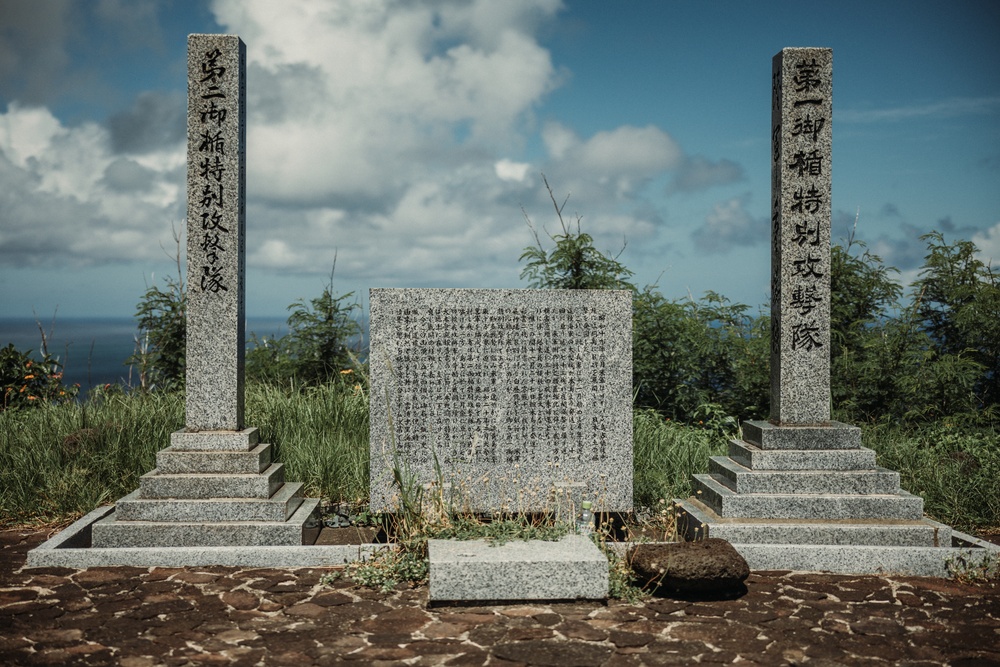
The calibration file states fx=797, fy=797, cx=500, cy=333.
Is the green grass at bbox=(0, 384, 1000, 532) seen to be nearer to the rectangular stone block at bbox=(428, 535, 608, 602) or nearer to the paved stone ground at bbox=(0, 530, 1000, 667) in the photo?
the paved stone ground at bbox=(0, 530, 1000, 667)

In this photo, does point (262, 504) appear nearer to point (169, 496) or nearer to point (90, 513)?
point (169, 496)

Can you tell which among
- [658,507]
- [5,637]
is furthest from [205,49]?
[658,507]

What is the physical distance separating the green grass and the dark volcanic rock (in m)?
1.72

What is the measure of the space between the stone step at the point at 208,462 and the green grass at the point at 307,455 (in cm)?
107

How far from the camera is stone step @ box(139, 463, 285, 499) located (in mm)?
5828

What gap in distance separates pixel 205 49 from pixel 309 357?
4634 mm

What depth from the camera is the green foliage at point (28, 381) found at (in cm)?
988

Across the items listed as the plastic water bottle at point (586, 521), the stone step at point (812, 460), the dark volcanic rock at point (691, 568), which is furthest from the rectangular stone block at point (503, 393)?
the dark volcanic rock at point (691, 568)

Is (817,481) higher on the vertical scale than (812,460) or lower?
lower

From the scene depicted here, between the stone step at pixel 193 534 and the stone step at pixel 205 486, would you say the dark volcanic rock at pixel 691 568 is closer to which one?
the stone step at pixel 193 534

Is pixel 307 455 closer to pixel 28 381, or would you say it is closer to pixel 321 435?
pixel 321 435

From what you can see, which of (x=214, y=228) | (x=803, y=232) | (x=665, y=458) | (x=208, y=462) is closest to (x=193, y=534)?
(x=208, y=462)

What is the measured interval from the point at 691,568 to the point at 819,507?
5.27 ft

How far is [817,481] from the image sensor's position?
19.7ft
